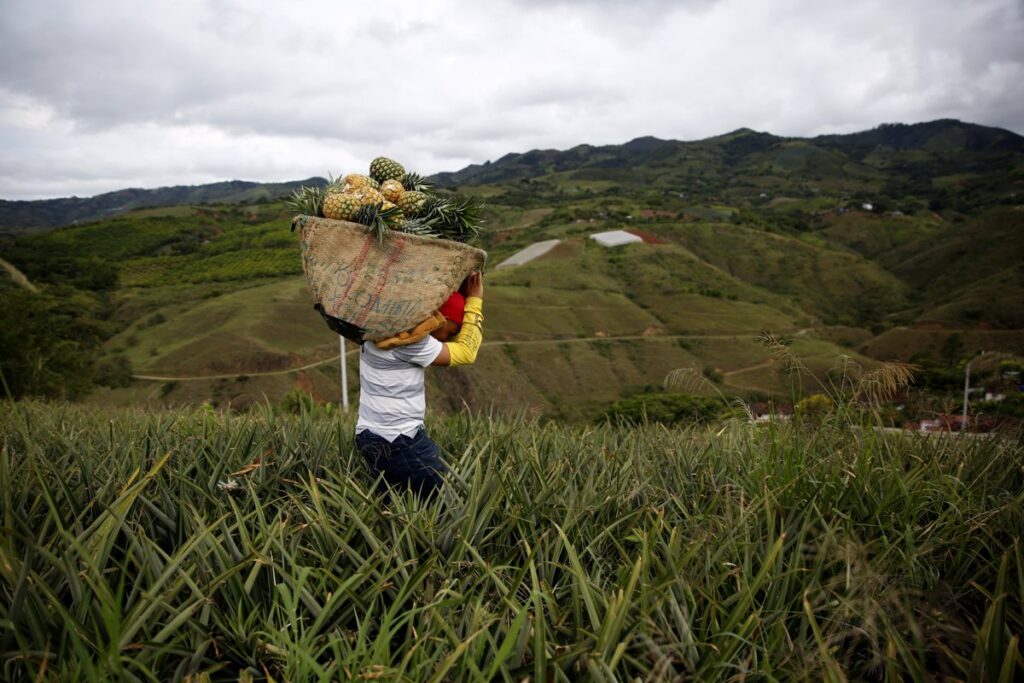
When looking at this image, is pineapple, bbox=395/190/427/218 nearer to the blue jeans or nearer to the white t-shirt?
the white t-shirt

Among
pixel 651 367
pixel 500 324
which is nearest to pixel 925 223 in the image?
pixel 651 367

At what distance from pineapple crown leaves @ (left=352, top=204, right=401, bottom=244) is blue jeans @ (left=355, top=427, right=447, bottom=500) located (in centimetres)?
98

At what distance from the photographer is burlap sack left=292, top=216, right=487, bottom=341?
289cm

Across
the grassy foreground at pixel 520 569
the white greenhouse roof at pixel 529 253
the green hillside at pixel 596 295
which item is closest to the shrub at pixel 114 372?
the green hillside at pixel 596 295

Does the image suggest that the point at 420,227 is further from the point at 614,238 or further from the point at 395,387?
the point at 614,238

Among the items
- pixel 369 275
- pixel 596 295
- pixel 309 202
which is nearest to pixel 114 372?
pixel 596 295

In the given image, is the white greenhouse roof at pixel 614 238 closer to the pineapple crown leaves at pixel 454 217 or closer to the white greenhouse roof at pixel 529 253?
the white greenhouse roof at pixel 529 253

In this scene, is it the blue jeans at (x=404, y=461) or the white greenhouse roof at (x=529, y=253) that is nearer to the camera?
the blue jeans at (x=404, y=461)

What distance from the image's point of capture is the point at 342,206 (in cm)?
293

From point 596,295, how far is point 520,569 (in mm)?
75304

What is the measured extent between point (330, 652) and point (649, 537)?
1028 mm

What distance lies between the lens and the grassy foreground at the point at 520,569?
147 cm

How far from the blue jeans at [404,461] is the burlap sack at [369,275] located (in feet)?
1.72

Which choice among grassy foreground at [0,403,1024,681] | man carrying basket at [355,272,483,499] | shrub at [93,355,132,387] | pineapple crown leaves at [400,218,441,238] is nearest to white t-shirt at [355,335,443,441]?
man carrying basket at [355,272,483,499]
